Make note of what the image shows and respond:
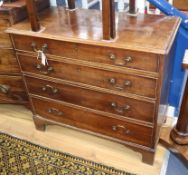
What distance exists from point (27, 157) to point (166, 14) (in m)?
1.31

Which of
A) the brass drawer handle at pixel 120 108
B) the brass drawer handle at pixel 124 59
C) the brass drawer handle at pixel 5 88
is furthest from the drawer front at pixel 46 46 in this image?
the brass drawer handle at pixel 5 88

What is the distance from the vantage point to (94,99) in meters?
1.47

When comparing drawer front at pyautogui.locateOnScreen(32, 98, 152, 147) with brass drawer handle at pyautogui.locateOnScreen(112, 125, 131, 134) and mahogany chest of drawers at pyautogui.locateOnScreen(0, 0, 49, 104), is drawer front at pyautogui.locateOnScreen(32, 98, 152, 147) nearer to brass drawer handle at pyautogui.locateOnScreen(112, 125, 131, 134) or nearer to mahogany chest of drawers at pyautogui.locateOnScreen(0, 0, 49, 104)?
brass drawer handle at pyautogui.locateOnScreen(112, 125, 131, 134)

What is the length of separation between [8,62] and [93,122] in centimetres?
74

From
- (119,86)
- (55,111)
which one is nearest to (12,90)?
(55,111)

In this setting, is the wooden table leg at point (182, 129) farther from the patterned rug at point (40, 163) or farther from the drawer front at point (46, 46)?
the drawer front at point (46, 46)

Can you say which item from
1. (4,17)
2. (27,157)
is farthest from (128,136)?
(4,17)

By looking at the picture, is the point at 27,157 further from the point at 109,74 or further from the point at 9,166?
the point at 109,74

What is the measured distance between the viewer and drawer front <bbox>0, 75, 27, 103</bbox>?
1826 millimetres

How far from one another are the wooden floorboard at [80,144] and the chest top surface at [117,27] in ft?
2.68

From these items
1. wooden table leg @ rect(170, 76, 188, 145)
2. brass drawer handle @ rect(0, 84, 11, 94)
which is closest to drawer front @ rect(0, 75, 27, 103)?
brass drawer handle @ rect(0, 84, 11, 94)

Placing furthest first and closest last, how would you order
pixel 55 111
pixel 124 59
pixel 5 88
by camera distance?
1. pixel 5 88
2. pixel 55 111
3. pixel 124 59

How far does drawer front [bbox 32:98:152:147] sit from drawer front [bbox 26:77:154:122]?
68 mm

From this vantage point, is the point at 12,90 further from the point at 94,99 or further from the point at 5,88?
the point at 94,99
